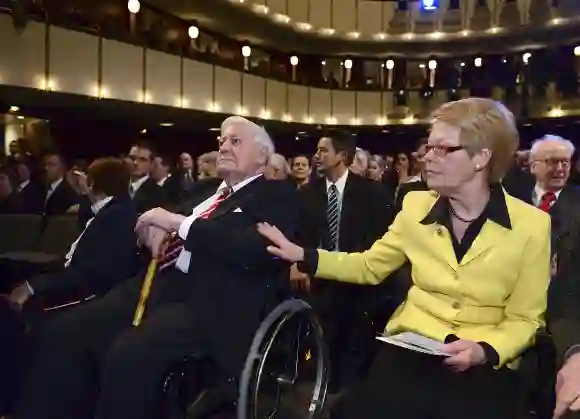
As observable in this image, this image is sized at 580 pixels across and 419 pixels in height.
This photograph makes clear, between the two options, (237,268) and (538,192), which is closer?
(237,268)

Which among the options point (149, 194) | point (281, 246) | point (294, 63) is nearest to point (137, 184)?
point (149, 194)

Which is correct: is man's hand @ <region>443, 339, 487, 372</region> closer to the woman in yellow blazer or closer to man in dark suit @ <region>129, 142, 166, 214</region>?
the woman in yellow blazer

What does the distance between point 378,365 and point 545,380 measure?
493mm

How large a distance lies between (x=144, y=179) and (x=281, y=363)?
12.6 feet

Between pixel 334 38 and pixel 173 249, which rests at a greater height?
pixel 334 38

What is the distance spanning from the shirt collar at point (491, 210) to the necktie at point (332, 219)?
2144 mm

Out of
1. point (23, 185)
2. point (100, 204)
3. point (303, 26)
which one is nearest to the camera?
point (100, 204)

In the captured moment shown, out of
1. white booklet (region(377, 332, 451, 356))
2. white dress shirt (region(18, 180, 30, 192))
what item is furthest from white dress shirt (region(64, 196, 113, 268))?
white dress shirt (region(18, 180, 30, 192))

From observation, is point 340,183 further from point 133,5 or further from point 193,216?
point 133,5

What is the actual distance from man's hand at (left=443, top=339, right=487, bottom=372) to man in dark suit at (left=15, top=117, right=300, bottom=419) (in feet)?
2.74

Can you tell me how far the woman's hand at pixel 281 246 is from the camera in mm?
2391

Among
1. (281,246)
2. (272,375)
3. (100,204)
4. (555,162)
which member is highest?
(555,162)

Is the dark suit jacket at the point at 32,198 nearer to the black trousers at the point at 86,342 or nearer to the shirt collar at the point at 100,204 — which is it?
the shirt collar at the point at 100,204

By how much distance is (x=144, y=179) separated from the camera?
6.30m
